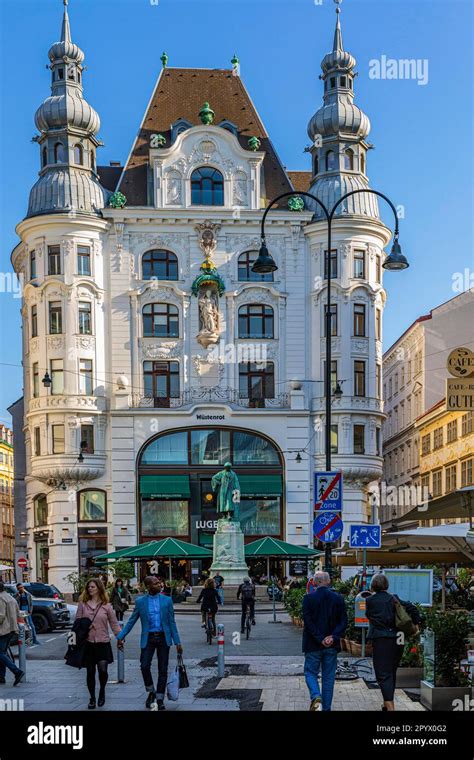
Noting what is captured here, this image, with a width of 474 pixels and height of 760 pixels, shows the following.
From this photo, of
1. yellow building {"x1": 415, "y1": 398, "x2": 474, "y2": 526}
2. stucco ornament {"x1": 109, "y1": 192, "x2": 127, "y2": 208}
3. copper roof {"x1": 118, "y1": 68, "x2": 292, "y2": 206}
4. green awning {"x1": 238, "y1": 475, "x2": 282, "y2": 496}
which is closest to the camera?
green awning {"x1": 238, "y1": 475, "x2": 282, "y2": 496}

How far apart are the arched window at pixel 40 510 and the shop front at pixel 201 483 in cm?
524

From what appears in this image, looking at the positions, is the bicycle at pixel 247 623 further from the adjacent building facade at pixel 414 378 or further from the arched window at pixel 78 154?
the adjacent building facade at pixel 414 378

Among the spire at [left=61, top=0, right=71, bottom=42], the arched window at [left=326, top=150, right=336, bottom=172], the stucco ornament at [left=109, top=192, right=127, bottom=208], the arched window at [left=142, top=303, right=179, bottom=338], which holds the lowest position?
the arched window at [left=142, top=303, right=179, bottom=338]

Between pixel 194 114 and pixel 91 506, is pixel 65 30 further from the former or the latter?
pixel 91 506

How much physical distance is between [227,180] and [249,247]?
3.62 m

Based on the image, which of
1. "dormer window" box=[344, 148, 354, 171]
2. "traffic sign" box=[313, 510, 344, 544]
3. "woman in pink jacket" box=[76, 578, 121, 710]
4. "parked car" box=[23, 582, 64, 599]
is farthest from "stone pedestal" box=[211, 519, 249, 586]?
"woman in pink jacket" box=[76, 578, 121, 710]

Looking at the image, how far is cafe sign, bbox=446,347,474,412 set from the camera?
53.9ft

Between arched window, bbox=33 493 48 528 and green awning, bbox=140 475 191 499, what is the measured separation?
541cm

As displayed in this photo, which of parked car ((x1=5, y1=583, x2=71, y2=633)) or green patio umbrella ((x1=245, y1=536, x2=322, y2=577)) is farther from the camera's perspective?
green patio umbrella ((x1=245, y1=536, x2=322, y2=577))

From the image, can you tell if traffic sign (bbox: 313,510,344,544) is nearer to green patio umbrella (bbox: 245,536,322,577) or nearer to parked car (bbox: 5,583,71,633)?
parked car (bbox: 5,583,71,633)

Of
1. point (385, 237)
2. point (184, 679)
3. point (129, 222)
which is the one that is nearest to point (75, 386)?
point (129, 222)

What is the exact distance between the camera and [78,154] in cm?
5903


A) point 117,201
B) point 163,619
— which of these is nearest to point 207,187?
point 117,201
